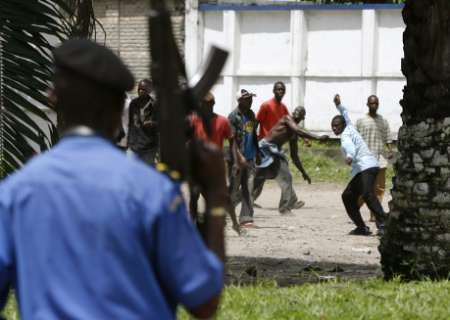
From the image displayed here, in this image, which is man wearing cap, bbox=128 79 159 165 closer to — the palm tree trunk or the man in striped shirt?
the man in striped shirt

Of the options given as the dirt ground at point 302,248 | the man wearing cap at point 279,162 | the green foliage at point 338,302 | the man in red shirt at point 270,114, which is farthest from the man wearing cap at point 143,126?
the green foliage at point 338,302

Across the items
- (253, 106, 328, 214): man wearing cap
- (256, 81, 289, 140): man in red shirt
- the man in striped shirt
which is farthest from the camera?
(256, 81, 289, 140): man in red shirt

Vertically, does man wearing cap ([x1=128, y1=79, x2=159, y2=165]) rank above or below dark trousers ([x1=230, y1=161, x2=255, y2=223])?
above

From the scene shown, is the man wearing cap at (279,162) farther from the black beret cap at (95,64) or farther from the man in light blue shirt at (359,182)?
the black beret cap at (95,64)

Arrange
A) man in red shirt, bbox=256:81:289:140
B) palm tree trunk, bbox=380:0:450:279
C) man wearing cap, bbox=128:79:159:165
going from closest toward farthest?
palm tree trunk, bbox=380:0:450:279, man wearing cap, bbox=128:79:159:165, man in red shirt, bbox=256:81:289:140

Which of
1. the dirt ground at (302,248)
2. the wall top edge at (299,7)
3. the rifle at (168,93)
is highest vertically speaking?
the wall top edge at (299,7)

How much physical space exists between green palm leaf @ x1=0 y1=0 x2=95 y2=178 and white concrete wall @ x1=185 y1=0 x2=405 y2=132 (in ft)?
45.3

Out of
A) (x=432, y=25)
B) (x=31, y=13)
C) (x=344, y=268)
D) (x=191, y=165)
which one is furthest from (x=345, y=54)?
(x=191, y=165)

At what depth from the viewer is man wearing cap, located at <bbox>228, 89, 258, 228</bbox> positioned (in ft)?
42.9

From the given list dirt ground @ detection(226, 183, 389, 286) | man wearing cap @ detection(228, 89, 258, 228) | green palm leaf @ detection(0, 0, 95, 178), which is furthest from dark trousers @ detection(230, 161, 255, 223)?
green palm leaf @ detection(0, 0, 95, 178)

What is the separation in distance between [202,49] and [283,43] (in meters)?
1.73

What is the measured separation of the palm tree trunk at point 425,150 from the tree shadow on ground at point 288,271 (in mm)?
698

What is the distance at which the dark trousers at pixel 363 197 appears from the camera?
12.6 metres

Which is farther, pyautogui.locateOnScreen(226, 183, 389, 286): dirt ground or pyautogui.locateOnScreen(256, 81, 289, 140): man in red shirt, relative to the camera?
pyautogui.locateOnScreen(256, 81, 289, 140): man in red shirt
